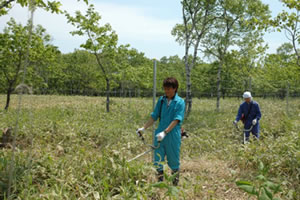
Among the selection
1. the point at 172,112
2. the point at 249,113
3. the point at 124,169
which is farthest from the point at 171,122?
the point at 249,113

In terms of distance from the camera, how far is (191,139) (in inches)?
273

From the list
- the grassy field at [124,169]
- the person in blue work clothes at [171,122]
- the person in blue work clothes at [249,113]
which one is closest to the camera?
the grassy field at [124,169]

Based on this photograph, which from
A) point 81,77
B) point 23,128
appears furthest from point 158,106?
point 81,77

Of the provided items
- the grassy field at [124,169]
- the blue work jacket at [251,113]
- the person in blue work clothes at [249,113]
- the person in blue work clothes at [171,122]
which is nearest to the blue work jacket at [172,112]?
the person in blue work clothes at [171,122]

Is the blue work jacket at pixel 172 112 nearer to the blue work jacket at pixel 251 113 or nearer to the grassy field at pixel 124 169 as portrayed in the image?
the grassy field at pixel 124 169

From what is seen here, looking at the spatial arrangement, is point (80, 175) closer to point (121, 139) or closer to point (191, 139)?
point (121, 139)

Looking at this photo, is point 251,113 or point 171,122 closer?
point 171,122

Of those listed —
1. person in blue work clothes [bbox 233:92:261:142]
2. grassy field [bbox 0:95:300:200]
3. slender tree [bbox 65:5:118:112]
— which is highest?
slender tree [bbox 65:5:118:112]

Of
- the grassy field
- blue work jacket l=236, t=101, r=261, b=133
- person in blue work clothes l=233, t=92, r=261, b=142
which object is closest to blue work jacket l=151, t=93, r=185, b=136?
the grassy field

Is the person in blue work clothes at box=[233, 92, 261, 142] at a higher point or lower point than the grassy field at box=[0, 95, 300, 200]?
higher

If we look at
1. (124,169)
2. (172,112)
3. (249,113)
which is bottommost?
(124,169)

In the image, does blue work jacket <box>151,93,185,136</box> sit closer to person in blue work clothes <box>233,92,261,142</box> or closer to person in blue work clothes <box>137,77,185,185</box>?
person in blue work clothes <box>137,77,185,185</box>

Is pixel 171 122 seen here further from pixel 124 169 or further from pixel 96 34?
pixel 96 34

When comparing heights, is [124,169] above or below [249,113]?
below
